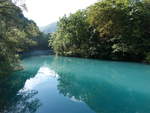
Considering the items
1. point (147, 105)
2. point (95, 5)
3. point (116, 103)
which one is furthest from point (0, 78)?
point (95, 5)

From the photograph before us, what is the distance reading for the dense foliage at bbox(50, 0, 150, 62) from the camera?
80.3ft

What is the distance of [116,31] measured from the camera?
26328mm

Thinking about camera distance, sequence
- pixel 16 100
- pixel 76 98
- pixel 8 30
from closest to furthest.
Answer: pixel 16 100 < pixel 76 98 < pixel 8 30

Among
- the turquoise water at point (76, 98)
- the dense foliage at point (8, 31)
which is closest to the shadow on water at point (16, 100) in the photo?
the turquoise water at point (76, 98)

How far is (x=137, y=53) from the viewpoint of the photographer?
24.2 m

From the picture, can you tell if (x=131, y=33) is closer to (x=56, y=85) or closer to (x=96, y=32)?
(x=96, y=32)

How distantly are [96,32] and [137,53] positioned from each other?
7.52 m

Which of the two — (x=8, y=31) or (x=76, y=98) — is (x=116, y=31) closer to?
(x=8, y=31)

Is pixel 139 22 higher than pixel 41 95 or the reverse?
higher

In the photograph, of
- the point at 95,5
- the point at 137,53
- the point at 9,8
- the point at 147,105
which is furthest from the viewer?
the point at 95,5

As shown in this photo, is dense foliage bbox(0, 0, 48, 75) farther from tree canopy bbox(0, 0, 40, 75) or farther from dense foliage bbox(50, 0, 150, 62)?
dense foliage bbox(50, 0, 150, 62)

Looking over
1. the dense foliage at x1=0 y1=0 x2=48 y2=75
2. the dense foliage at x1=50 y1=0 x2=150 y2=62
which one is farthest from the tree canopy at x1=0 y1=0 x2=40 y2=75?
the dense foliage at x1=50 y1=0 x2=150 y2=62

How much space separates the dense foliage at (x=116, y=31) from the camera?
24484 mm

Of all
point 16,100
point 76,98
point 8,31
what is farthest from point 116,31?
point 16,100
